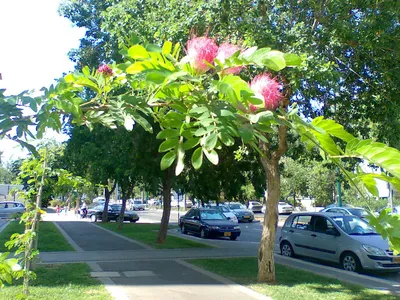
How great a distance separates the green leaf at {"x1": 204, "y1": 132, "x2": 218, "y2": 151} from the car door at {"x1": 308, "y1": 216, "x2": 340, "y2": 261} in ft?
38.6

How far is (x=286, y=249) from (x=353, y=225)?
111 inches

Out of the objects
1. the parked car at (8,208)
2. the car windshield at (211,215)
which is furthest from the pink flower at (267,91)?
the parked car at (8,208)

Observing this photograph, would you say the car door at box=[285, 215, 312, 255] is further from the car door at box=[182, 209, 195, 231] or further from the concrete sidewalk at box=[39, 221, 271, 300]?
the car door at box=[182, 209, 195, 231]

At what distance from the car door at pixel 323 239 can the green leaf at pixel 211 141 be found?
38.6 ft

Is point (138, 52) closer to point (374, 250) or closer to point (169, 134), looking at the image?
point (169, 134)

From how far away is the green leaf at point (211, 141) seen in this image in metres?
1.86

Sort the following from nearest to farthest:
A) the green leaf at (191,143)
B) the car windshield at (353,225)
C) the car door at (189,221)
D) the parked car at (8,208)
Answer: the green leaf at (191,143) < the car windshield at (353,225) < the car door at (189,221) < the parked car at (8,208)

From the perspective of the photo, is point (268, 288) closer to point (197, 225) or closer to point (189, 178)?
point (189, 178)

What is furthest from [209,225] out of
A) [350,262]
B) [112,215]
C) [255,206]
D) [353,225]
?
[255,206]

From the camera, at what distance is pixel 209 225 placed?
21.2 m

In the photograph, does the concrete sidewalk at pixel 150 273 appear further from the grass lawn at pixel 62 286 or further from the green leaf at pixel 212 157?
the green leaf at pixel 212 157

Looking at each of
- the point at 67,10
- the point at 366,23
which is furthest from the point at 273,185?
the point at 67,10

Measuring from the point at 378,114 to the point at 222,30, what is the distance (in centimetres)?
394

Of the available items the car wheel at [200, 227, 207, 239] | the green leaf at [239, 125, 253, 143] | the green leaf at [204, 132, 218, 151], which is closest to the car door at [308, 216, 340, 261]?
the car wheel at [200, 227, 207, 239]
